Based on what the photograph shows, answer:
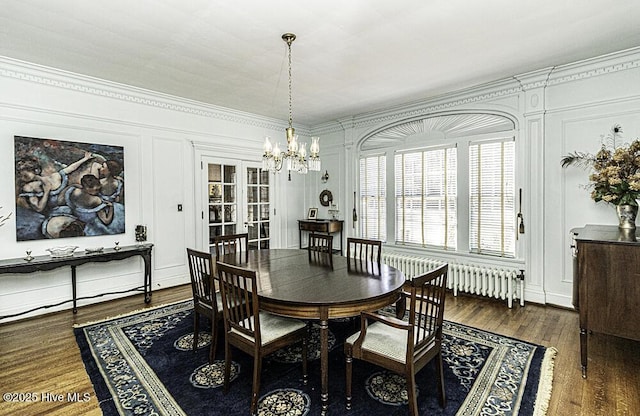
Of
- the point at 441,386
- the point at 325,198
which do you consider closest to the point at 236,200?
the point at 325,198

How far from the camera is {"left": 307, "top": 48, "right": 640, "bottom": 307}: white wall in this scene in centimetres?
350

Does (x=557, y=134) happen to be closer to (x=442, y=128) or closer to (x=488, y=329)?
(x=442, y=128)

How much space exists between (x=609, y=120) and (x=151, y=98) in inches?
224

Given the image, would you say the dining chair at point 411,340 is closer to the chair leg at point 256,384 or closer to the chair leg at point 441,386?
the chair leg at point 441,386

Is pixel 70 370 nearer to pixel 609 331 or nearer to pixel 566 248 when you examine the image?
pixel 609 331

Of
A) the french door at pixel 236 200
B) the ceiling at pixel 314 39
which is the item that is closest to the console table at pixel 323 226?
the french door at pixel 236 200

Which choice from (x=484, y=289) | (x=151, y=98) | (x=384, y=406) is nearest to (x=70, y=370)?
(x=384, y=406)

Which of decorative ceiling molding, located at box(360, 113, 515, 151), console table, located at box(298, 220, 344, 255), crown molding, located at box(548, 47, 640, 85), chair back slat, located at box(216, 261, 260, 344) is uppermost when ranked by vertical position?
crown molding, located at box(548, 47, 640, 85)

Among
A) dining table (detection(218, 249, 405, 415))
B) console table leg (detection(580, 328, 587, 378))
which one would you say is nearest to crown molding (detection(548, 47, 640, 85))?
console table leg (detection(580, 328, 587, 378))

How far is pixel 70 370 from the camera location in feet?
8.45

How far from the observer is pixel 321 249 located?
13.0 ft

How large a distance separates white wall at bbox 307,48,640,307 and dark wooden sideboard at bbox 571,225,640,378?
4.88ft

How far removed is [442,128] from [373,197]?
1620 mm

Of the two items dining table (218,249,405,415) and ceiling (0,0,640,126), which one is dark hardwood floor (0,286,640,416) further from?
ceiling (0,0,640,126)
